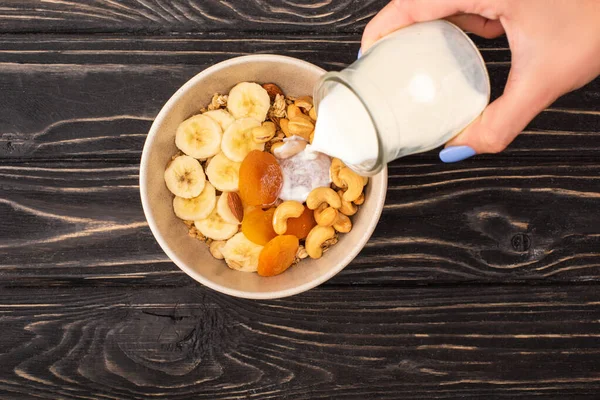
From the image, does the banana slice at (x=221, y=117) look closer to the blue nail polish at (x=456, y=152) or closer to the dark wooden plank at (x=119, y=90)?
the dark wooden plank at (x=119, y=90)

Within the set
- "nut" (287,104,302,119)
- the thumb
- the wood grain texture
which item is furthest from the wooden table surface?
the thumb

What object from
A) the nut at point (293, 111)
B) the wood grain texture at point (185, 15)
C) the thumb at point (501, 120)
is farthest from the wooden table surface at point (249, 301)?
the thumb at point (501, 120)

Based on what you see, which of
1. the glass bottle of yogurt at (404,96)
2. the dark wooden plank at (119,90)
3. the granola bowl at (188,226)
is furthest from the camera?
the dark wooden plank at (119,90)

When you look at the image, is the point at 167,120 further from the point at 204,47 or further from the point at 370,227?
the point at 370,227

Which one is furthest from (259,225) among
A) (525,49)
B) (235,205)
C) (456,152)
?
(525,49)

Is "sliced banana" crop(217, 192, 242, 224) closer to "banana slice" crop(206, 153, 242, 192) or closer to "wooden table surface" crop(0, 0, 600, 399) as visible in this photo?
"banana slice" crop(206, 153, 242, 192)

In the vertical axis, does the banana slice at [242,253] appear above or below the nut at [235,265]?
above

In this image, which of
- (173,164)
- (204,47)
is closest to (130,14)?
(204,47)

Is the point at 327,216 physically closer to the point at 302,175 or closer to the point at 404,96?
the point at 302,175
